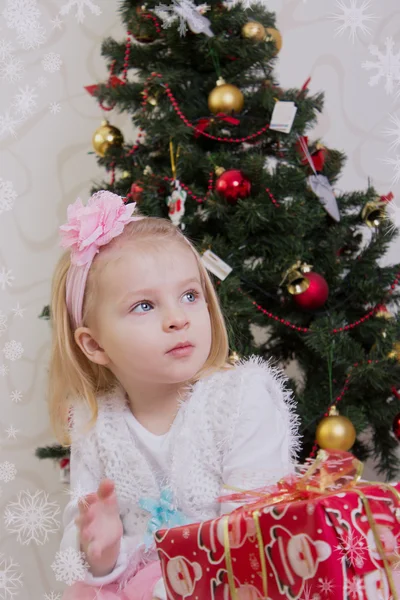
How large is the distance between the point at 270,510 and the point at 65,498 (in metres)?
1.17

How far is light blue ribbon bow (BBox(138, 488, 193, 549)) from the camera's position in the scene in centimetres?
96

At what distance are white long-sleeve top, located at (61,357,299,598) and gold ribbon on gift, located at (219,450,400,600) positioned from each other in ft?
0.67

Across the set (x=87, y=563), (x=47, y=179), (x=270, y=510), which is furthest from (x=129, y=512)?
(x=47, y=179)

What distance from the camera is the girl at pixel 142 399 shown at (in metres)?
0.90

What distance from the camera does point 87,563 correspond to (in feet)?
2.98

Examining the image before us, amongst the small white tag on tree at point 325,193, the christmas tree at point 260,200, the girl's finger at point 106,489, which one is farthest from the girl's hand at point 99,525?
the small white tag on tree at point 325,193

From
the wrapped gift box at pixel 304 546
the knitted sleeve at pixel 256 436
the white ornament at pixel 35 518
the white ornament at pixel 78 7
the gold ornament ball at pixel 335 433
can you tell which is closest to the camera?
the wrapped gift box at pixel 304 546

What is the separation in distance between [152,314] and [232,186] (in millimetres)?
446

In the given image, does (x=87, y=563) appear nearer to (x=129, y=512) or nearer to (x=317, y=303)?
(x=129, y=512)

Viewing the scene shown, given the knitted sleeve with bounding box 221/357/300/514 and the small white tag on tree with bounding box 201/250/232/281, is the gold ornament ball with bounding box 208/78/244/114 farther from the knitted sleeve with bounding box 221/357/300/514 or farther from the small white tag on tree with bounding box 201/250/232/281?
the knitted sleeve with bounding box 221/357/300/514

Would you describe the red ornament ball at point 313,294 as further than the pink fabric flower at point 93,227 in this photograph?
Yes

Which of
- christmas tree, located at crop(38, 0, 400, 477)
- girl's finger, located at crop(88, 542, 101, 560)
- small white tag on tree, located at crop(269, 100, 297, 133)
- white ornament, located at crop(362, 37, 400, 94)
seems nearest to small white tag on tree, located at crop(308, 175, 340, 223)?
christmas tree, located at crop(38, 0, 400, 477)

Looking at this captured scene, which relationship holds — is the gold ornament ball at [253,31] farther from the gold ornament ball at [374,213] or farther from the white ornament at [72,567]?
the white ornament at [72,567]

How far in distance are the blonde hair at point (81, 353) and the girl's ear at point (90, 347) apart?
0.02 meters
